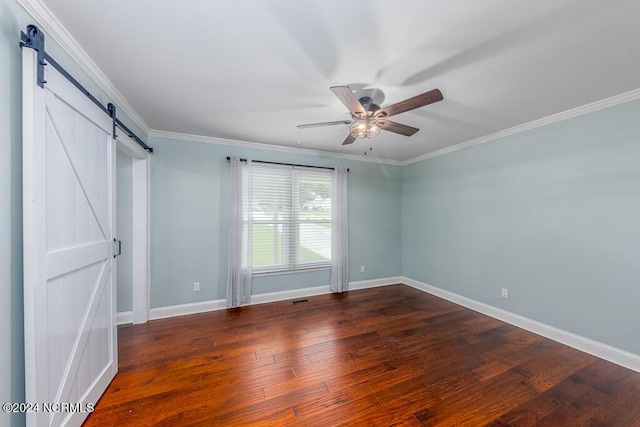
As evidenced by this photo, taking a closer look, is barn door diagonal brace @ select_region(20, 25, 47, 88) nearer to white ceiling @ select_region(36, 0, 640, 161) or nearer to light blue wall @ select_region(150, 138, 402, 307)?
white ceiling @ select_region(36, 0, 640, 161)

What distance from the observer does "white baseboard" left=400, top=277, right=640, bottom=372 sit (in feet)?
7.29

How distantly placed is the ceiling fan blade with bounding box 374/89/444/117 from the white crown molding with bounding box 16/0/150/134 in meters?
2.16

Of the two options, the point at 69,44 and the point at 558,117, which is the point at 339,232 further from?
the point at 69,44

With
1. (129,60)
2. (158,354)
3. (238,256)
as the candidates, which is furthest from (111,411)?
(129,60)

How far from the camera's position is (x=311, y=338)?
2.68 meters

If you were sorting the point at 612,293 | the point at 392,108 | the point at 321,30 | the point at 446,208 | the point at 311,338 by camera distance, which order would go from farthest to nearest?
the point at 446,208, the point at 311,338, the point at 612,293, the point at 392,108, the point at 321,30

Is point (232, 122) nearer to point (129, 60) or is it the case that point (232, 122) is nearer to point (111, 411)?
point (129, 60)

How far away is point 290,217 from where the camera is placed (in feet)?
13.0

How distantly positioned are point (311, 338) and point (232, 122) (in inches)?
106

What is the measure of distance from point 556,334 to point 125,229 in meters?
5.21

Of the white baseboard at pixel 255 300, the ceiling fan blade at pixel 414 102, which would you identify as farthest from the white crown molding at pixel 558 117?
the white baseboard at pixel 255 300

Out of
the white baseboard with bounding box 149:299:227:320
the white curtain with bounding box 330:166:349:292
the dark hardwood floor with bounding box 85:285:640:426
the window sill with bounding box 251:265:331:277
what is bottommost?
the dark hardwood floor with bounding box 85:285:640:426

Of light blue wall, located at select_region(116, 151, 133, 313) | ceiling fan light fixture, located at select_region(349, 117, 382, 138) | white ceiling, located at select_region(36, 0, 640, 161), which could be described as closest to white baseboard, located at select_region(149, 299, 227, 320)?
light blue wall, located at select_region(116, 151, 133, 313)

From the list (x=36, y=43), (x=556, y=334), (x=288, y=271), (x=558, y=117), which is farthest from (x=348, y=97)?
(x=556, y=334)
